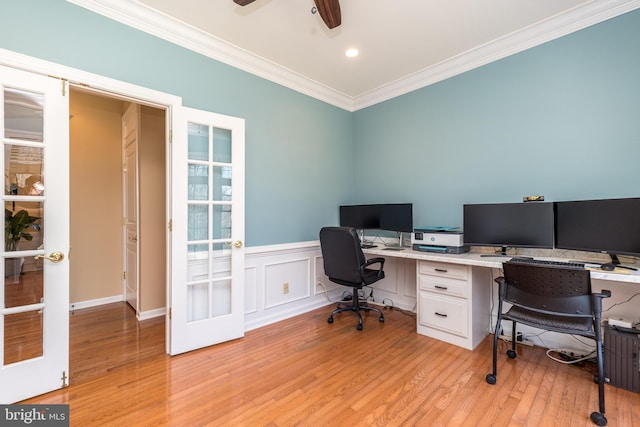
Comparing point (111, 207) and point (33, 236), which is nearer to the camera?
point (33, 236)

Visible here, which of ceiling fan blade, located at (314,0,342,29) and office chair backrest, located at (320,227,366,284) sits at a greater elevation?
ceiling fan blade, located at (314,0,342,29)

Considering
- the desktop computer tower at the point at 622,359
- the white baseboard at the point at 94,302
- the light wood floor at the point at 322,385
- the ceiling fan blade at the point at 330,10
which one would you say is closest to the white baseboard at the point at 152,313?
the light wood floor at the point at 322,385

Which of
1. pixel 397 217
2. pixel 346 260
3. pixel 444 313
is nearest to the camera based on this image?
pixel 444 313

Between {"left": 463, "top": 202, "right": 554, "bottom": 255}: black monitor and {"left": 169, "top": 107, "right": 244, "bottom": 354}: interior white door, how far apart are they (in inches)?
88.0

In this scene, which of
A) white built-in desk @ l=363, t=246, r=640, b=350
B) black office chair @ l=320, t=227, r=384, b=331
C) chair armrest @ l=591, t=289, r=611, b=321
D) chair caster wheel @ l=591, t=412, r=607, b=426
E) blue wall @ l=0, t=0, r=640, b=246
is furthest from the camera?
black office chair @ l=320, t=227, r=384, b=331

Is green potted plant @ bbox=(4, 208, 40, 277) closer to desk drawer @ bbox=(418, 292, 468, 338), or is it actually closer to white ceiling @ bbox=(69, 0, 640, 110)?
white ceiling @ bbox=(69, 0, 640, 110)

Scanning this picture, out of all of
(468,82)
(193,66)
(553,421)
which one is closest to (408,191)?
(468,82)

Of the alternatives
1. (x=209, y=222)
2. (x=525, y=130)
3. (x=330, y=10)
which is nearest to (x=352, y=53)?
(x=330, y=10)

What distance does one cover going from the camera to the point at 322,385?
1982mm

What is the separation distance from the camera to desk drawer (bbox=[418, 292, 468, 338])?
8.32 ft

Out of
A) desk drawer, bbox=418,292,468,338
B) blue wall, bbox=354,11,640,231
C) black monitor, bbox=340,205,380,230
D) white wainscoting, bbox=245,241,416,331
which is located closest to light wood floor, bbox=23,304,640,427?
desk drawer, bbox=418,292,468,338

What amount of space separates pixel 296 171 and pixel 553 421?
295 centimetres

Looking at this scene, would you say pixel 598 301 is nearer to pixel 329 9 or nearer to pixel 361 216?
pixel 361 216

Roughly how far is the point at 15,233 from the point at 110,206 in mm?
2238
